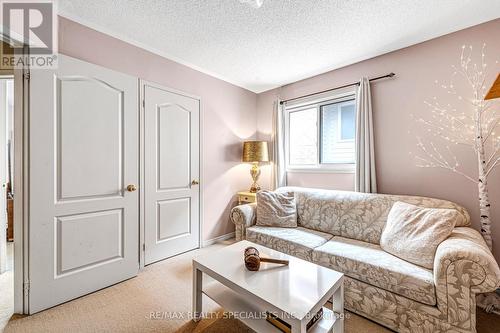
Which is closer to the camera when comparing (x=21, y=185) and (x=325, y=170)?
(x=21, y=185)

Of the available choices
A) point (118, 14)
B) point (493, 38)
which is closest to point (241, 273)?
point (118, 14)

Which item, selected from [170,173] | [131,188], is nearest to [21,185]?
[131,188]

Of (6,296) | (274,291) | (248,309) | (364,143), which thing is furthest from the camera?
(364,143)

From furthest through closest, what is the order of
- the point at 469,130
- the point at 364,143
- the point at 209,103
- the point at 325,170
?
the point at 209,103
the point at 325,170
the point at 364,143
the point at 469,130

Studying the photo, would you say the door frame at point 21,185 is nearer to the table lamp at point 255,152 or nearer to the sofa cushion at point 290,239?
the sofa cushion at point 290,239

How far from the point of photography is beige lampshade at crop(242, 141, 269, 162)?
3211mm

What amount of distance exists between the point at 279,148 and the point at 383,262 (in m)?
2.08

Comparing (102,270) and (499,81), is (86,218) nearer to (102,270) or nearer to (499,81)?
(102,270)

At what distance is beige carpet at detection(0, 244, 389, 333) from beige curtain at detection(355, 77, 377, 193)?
4.49ft

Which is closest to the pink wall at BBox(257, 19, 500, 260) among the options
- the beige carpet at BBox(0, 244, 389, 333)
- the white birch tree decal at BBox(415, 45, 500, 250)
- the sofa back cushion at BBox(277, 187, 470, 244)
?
the white birch tree decal at BBox(415, 45, 500, 250)

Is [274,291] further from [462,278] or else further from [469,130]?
[469,130]

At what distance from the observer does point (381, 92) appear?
2430mm

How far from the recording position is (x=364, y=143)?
8.07 ft

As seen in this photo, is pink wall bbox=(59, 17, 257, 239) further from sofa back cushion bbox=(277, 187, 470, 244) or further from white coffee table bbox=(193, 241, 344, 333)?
white coffee table bbox=(193, 241, 344, 333)
